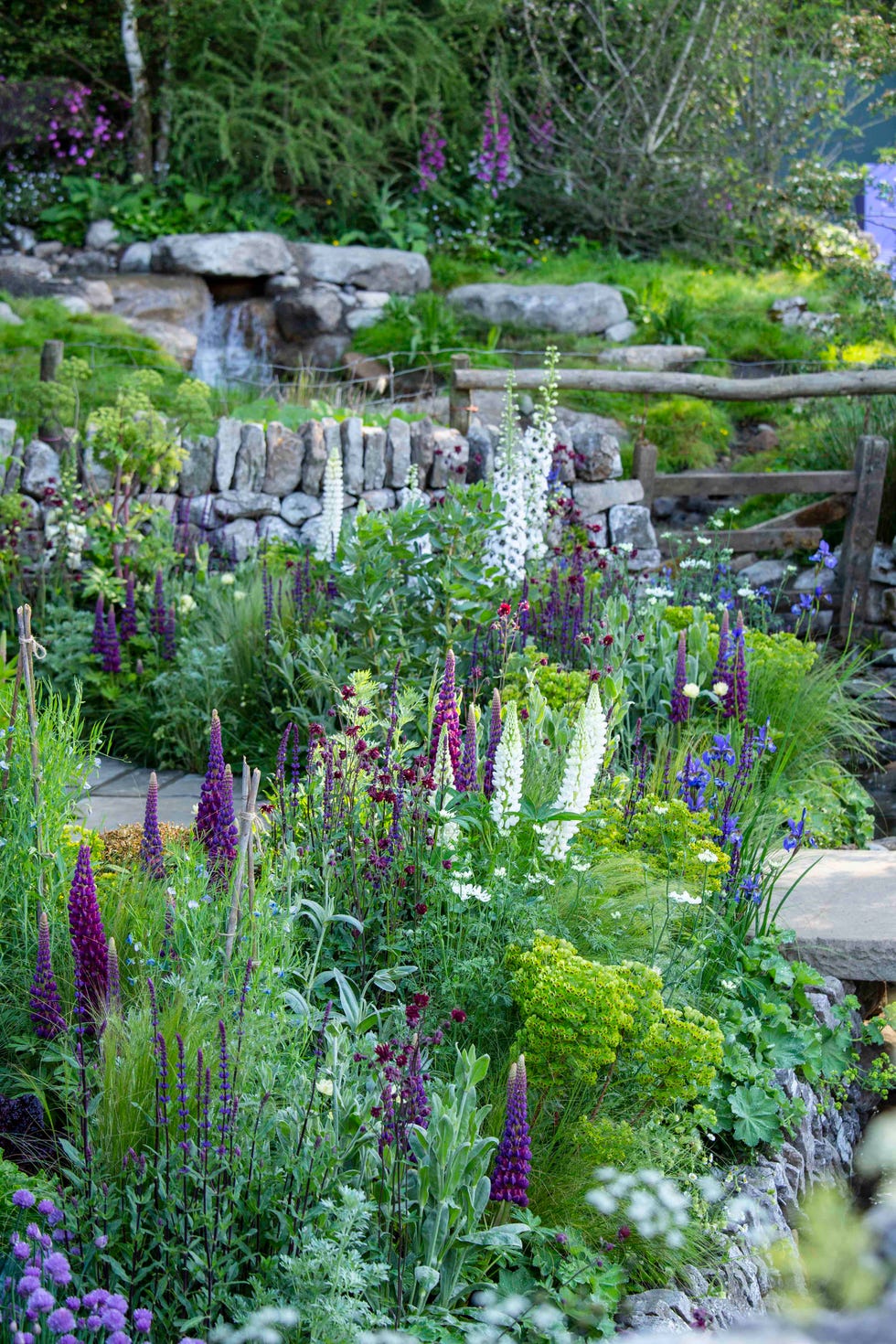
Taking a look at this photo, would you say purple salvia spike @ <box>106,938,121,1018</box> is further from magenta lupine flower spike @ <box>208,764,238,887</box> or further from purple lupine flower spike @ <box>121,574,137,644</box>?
purple lupine flower spike @ <box>121,574,137,644</box>

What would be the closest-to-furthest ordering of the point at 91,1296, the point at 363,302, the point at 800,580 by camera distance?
the point at 91,1296 → the point at 800,580 → the point at 363,302

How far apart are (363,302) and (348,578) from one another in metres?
9.07

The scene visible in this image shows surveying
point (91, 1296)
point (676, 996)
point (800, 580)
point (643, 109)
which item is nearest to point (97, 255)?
point (643, 109)

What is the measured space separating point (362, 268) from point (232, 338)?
5.28 feet

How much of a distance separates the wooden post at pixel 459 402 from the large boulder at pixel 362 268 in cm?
582

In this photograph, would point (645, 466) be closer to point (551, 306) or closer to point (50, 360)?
point (50, 360)

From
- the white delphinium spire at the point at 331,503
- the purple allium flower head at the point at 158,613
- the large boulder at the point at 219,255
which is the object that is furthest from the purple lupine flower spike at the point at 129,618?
the large boulder at the point at 219,255

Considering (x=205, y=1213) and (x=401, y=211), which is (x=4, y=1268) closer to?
(x=205, y=1213)

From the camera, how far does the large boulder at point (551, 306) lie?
1296cm

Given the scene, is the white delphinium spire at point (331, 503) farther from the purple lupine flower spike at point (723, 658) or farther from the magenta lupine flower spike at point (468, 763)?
the magenta lupine flower spike at point (468, 763)

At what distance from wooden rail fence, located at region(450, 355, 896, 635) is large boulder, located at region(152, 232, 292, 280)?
5.70m

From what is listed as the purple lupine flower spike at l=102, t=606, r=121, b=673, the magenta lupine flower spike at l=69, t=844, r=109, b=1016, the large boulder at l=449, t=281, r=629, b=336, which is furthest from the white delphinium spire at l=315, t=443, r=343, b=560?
the large boulder at l=449, t=281, r=629, b=336

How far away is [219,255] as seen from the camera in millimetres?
13367

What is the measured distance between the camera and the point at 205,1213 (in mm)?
2166
